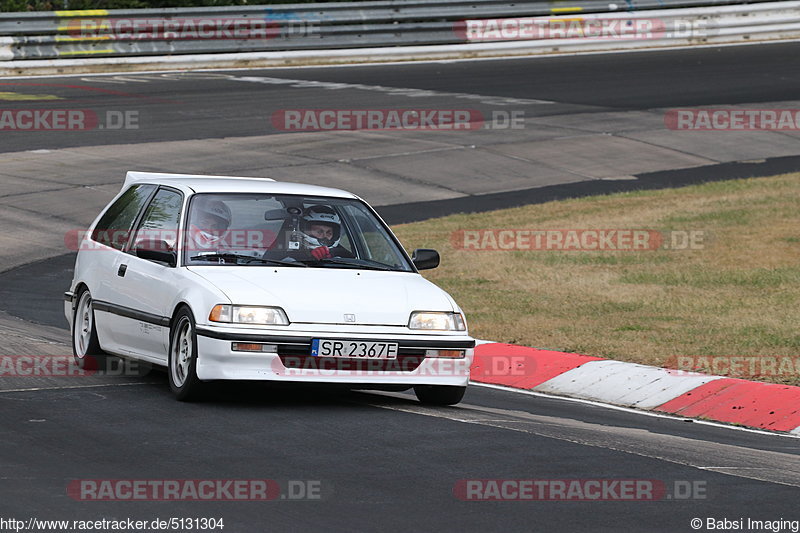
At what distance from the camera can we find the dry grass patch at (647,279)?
12281mm

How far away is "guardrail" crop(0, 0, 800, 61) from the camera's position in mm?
30797

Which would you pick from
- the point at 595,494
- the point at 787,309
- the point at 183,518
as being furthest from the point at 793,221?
the point at 183,518

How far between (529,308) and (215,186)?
498 centimetres

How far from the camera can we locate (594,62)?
114 ft

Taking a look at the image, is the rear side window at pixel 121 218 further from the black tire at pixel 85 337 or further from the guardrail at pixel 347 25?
the guardrail at pixel 347 25

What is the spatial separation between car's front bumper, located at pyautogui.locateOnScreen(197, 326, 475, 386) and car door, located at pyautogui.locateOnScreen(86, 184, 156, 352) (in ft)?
5.32

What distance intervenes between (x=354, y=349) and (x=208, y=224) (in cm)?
156

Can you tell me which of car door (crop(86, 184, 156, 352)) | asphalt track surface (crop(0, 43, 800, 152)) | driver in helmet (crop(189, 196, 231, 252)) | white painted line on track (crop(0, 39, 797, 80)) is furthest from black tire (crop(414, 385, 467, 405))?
white painted line on track (crop(0, 39, 797, 80))

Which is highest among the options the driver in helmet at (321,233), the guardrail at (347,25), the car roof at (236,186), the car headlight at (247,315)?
the guardrail at (347,25)

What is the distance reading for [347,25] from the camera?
34.2 metres

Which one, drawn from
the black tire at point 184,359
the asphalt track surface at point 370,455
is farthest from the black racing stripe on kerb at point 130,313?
the asphalt track surface at point 370,455

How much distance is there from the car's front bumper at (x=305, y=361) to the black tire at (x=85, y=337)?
1914 mm

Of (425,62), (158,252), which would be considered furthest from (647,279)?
(425,62)

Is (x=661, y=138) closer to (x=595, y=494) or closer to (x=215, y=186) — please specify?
(x=215, y=186)
